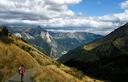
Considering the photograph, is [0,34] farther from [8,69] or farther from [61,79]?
[61,79]

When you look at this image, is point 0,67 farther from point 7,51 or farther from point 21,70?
point 21,70

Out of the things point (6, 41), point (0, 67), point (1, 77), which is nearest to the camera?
point (1, 77)

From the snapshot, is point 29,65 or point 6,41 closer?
point 29,65

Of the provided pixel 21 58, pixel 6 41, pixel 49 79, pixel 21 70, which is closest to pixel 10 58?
pixel 21 58

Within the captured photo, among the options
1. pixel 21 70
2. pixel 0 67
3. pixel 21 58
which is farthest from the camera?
pixel 21 58

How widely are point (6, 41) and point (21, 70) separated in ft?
302

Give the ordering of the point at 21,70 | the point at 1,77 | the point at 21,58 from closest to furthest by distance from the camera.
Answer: the point at 21,70 < the point at 1,77 < the point at 21,58

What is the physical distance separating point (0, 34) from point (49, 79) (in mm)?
49289

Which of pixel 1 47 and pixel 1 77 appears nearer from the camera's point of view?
pixel 1 77

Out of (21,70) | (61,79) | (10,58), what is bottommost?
(61,79)

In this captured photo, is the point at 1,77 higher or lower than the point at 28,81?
lower

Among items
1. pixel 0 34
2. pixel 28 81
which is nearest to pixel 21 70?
pixel 28 81

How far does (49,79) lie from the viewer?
127m

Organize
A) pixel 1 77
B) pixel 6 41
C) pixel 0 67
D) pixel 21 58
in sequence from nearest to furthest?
pixel 1 77
pixel 0 67
pixel 21 58
pixel 6 41
